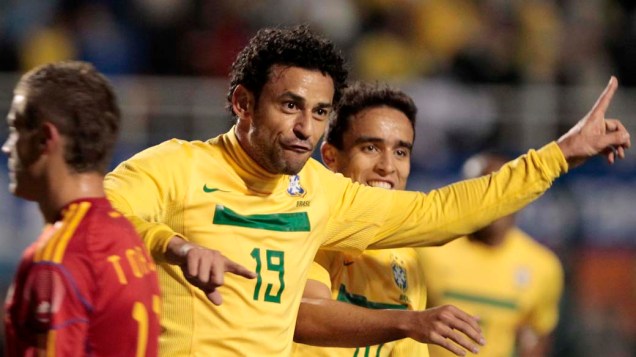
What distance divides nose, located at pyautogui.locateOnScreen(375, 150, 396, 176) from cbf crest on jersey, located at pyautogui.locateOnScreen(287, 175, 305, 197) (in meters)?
0.91

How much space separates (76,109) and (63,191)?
0.83 feet

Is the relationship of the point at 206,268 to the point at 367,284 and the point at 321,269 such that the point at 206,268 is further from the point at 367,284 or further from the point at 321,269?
the point at 367,284

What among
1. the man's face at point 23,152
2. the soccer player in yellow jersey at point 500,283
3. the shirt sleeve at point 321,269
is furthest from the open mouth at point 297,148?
the soccer player in yellow jersey at point 500,283

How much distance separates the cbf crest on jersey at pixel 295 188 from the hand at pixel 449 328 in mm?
778

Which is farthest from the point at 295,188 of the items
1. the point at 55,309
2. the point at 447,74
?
the point at 447,74

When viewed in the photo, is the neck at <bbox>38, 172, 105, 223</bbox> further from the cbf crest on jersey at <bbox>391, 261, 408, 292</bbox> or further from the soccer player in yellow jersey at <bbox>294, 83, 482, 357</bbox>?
the cbf crest on jersey at <bbox>391, 261, 408, 292</bbox>

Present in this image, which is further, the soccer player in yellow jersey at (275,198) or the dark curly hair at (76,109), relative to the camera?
the soccer player in yellow jersey at (275,198)

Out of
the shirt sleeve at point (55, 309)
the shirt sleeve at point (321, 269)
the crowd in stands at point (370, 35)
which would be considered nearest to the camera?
the shirt sleeve at point (55, 309)

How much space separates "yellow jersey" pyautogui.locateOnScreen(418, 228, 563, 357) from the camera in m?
8.09

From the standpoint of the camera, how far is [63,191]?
3730 millimetres

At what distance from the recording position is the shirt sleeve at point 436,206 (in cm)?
528

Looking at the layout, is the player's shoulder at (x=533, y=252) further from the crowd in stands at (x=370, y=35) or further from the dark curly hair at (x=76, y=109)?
the dark curly hair at (x=76, y=109)

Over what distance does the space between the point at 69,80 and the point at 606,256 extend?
28.6 ft

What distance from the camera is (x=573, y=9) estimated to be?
13695 mm
